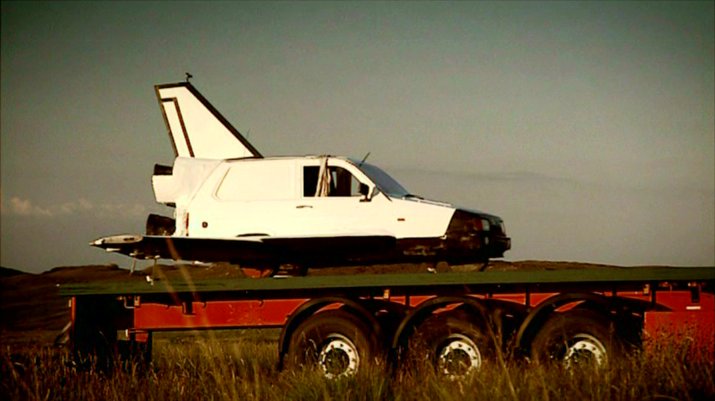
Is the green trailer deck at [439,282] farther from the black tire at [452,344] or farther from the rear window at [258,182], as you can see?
the rear window at [258,182]

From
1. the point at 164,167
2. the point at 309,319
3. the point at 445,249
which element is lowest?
the point at 309,319

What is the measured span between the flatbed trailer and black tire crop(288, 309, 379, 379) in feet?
0.04

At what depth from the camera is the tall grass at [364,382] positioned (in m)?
7.80

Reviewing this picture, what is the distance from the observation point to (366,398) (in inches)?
340

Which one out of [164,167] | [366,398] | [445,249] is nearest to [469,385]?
[366,398]

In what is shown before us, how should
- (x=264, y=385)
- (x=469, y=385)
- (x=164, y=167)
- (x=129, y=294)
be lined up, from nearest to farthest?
(x=469, y=385)
(x=264, y=385)
(x=129, y=294)
(x=164, y=167)

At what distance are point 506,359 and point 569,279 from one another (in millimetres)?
1079

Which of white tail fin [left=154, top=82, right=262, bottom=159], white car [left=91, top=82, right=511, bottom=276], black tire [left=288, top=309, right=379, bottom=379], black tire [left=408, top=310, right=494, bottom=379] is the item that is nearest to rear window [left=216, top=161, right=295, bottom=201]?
white car [left=91, top=82, right=511, bottom=276]

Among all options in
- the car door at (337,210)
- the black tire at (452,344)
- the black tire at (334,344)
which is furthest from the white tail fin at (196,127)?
the black tire at (452,344)

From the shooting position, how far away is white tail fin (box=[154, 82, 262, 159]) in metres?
13.6

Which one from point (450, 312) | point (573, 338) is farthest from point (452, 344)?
point (573, 338)

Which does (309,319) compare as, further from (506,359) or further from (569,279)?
(569,279)

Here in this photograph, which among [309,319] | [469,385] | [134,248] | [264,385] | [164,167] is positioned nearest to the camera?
[469,385]

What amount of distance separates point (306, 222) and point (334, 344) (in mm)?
2559
